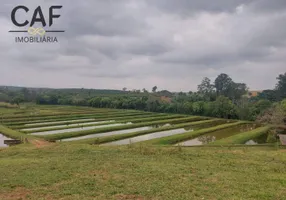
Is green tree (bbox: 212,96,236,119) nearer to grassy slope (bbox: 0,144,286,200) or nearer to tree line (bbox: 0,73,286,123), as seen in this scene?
tree line (bbox: 0,73,286,123)

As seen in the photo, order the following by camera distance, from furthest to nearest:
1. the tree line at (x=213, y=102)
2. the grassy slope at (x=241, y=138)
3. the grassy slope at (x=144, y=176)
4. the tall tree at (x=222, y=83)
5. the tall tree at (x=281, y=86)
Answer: the tall tree at (x=222, y=83) → the tall tree at (x=281, y=86) → the tree line at (x=213, y=102) → the grassy slope at (x=241, y=138) → the grassy slope at (x=144, y=176)

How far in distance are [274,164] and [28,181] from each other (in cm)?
1315

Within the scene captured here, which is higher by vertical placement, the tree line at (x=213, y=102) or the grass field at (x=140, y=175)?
the tree line at (x=213, y=102)

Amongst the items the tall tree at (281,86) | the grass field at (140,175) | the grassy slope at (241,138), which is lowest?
the grassy slope at (241,138)

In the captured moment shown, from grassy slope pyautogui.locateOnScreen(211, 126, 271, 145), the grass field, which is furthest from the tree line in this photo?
the grass field

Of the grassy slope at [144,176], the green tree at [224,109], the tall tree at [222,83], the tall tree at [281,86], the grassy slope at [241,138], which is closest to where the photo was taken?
the grassy slope at [144,176]

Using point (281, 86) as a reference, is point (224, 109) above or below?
below

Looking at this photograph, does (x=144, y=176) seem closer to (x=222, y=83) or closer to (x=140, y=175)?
(x=140, y=175)

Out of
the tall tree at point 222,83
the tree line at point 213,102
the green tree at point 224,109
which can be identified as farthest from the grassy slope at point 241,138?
the tall tree at point 222,83

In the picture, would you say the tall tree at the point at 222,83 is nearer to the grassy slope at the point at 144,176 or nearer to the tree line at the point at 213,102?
the tree line at the point at 213,102

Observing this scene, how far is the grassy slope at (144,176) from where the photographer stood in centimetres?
955

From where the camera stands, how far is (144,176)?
11703 mm

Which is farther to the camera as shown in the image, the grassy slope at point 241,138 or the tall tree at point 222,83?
the tall tree at point 222,83

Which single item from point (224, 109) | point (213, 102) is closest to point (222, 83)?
point (213, 102)
